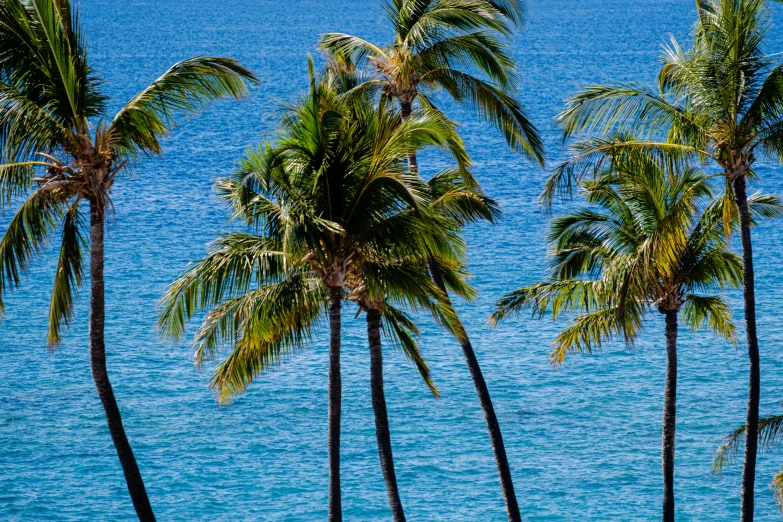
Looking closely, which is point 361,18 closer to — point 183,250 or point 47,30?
point 183,250

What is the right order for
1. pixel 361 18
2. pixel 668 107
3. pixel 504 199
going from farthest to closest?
pixel 361 18
pixel 504 199
pixel 668 107

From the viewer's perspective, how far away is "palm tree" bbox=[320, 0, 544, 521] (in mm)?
20547

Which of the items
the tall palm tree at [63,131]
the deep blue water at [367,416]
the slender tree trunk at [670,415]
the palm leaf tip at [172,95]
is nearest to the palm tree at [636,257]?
the slender tree trunk at [670,415]

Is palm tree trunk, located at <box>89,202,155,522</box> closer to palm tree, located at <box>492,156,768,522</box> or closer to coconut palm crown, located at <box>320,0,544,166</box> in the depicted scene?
coconut palm crown, located at <box>320,0,544,166</box>

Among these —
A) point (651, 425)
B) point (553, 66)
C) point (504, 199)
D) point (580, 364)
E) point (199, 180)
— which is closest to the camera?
point (651, 425)

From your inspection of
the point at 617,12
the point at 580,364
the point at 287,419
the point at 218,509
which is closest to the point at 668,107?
the point at 218,509

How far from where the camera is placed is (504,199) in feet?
204

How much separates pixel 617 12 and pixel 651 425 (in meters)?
114

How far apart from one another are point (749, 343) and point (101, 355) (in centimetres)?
1063

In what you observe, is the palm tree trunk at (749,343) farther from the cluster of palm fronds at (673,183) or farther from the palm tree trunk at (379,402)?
the palm tree trunk at (379,402)

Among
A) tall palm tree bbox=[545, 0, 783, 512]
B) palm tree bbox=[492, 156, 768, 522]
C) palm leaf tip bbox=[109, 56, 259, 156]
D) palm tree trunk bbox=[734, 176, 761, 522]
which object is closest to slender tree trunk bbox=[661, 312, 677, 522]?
palm tree bbox=[492, 156, 768, 522]

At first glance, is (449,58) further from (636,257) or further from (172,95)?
(172,95)

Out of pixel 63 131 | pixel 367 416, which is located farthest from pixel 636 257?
pixel 367 416

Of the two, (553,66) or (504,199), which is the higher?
(553,66)
